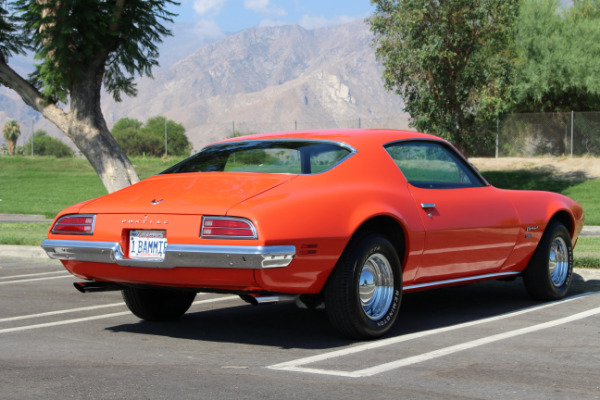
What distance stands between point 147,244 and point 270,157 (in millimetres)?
1263

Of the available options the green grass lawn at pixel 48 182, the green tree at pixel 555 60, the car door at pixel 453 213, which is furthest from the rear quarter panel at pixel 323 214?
the green tree at pixel 555 60

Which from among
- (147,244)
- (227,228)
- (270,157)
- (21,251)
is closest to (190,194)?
(147,244)

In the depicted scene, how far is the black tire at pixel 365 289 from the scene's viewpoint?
220 inches

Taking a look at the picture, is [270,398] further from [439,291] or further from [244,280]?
[439,291]

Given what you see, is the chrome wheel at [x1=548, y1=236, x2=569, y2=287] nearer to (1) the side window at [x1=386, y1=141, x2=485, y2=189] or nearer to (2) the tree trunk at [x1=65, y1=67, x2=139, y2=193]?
(1) the side window at [x1=386, y1=141, x2=485, y2=189]

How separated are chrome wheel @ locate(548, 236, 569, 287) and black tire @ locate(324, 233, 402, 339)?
2.35 m

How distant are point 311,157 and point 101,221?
1.55 m

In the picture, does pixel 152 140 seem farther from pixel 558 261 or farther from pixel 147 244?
pixel 147 244

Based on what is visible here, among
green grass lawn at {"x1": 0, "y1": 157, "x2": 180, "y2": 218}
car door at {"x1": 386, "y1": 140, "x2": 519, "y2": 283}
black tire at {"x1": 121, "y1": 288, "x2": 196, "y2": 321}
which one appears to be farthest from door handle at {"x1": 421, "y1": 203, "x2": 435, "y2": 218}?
green grass lawn at {"x1": 0, "y1": 157, "x2": 180, "y2": 218}

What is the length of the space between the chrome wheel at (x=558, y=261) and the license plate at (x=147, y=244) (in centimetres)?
390

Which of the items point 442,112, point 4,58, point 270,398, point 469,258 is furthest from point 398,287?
point 442,112

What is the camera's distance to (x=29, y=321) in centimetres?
673

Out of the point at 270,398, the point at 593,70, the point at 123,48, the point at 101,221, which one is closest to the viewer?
the point at 270,398

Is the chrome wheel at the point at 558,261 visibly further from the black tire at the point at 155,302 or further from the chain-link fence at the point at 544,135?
the chain-link fence at the point at 544,135
